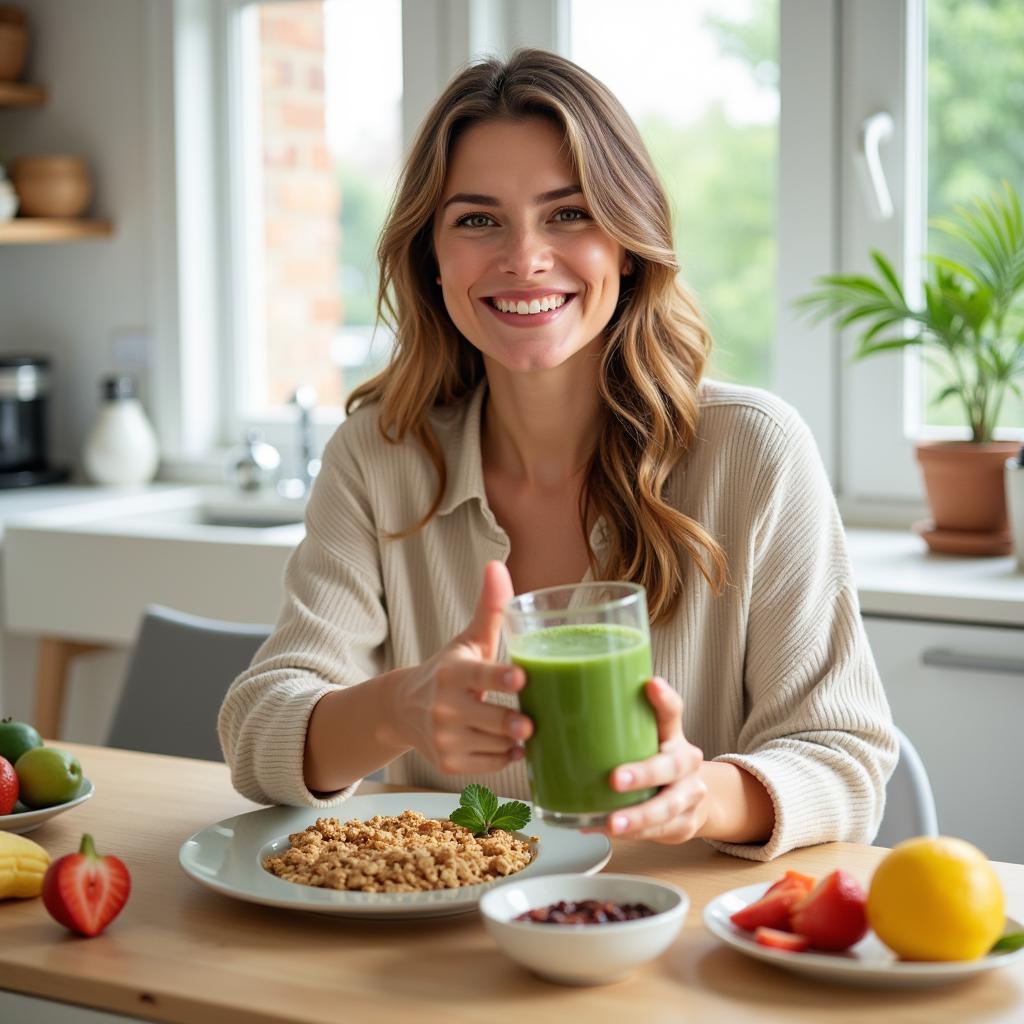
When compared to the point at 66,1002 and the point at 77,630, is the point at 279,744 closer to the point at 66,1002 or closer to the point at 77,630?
the point at 66,1002

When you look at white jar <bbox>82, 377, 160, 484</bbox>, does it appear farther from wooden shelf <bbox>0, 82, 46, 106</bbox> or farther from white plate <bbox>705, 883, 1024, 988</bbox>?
white plate <bbox>705, 883, 1024, 988</bbox>

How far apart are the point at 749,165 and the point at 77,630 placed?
64.3 inches

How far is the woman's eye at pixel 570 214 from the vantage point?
1.54 m

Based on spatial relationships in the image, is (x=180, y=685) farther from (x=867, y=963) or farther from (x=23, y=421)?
(x=23, y=421)

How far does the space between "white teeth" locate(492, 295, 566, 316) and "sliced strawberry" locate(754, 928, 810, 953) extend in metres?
0.73

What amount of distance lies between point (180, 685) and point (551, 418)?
2.16ft

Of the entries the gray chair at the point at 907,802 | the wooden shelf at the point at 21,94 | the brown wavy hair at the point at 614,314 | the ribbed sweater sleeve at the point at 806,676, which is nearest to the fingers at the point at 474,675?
the ribbed sweater sleeve at the point at 806,676

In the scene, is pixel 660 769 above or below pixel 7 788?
above

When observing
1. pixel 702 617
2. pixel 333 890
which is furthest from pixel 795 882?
pixel 702 617

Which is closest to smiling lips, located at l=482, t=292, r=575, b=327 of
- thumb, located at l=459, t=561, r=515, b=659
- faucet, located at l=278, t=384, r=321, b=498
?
thumb, located at l=459, t=561, r=515, b=659

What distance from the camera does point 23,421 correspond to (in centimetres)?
338

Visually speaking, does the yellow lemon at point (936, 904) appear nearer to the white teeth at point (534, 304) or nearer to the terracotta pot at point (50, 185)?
the white teeth at point (534, 304)

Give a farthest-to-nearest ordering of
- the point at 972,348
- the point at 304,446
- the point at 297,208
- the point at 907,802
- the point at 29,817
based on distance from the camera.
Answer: the point at 297,208, the point at 304,446, the point at 972,348, the point at 907,802, the point at 29,817

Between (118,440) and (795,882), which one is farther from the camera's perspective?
(118,440)
